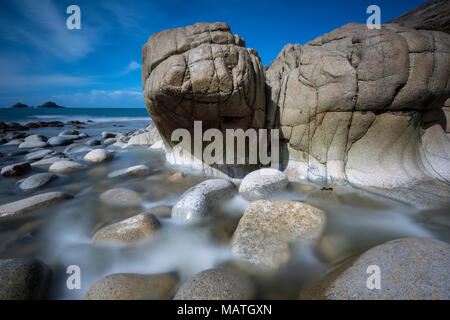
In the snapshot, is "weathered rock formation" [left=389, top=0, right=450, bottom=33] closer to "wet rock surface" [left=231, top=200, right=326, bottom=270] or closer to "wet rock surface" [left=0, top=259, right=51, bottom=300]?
"wet rock surface" [left=231, top=200, right=326, bottom=270]

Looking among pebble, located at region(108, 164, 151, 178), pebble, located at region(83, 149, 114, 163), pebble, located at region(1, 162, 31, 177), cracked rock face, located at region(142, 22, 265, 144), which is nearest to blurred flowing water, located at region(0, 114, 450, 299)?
pebble, located at region(108, 164, 151, 178)

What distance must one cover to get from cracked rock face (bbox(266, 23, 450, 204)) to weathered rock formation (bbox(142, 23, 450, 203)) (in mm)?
19

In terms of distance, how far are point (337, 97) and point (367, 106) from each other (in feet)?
1.93

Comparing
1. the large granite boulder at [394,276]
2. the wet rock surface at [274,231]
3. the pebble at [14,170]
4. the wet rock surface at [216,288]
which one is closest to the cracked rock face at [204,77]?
the wet rock surface at [274,231]

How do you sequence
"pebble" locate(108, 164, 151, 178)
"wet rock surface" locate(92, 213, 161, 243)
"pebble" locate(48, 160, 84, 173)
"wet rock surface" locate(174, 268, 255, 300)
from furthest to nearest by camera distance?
"pebble" locate(48, 160, 84, 173) → "pebble" locate(108, 164, 151, 178) → "wet rock surface" locate(92, 213, 161, 243) → "wet rock surface" locate(174, 268, 255, 300)

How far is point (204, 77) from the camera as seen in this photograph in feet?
11.0

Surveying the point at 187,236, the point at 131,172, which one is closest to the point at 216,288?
the point at 187,236

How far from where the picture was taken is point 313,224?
243cm

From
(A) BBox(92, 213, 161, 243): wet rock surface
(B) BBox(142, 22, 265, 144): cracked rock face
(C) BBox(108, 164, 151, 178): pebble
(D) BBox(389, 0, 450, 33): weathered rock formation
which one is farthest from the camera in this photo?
(C) BBox(108, 164, 151, 178): pebble

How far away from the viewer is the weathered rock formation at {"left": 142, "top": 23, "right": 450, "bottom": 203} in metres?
3.43

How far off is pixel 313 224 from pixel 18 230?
4.21 m

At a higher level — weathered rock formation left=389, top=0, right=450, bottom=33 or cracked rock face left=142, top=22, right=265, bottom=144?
weathered rock formation left=389, top=0, right=450, bottom=33
